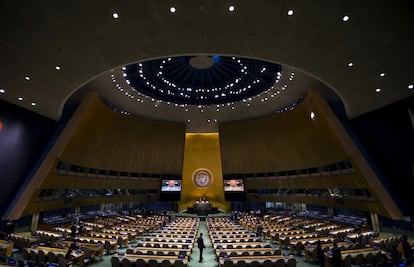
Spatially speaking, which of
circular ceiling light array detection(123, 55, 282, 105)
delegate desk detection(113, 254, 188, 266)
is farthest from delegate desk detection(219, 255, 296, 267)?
circular ceiling light array detection(123, 55, 282, 105)

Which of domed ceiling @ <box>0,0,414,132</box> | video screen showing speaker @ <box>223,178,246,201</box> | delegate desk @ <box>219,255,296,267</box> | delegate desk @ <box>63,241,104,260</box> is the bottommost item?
delegate desk @ <box>219,255,296,267</box>

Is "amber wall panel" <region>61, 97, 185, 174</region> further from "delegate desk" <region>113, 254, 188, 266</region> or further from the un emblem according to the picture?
"delegate desk" <region>113, 254, 188, 266</region>

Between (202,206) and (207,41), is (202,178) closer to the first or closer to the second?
(202,206)

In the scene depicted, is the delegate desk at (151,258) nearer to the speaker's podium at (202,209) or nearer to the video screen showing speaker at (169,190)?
the video screen showing speaker at (169,190)

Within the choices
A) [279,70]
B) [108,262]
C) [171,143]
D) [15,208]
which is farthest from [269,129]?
[15,208]

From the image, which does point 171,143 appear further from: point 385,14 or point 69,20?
point 385,14

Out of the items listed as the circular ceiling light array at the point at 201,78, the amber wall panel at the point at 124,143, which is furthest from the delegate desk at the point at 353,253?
the amber wall panel at the point at 124,143

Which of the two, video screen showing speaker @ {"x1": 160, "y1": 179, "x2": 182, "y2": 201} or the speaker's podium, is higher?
video screen showing speaker @ {"x1": 160, "y1": 179, "x2": 182, "y2": 201}

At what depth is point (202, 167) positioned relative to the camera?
4153 centimetres

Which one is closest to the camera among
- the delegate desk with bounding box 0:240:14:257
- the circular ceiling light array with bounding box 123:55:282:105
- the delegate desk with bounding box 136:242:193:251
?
the delegate desk with bounding box 0:240:14:257

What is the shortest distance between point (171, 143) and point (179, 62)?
1412cm

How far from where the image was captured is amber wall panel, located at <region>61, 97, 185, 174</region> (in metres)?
23.2

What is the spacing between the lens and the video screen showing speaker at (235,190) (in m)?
33.8

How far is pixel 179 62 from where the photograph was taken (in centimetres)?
2386
